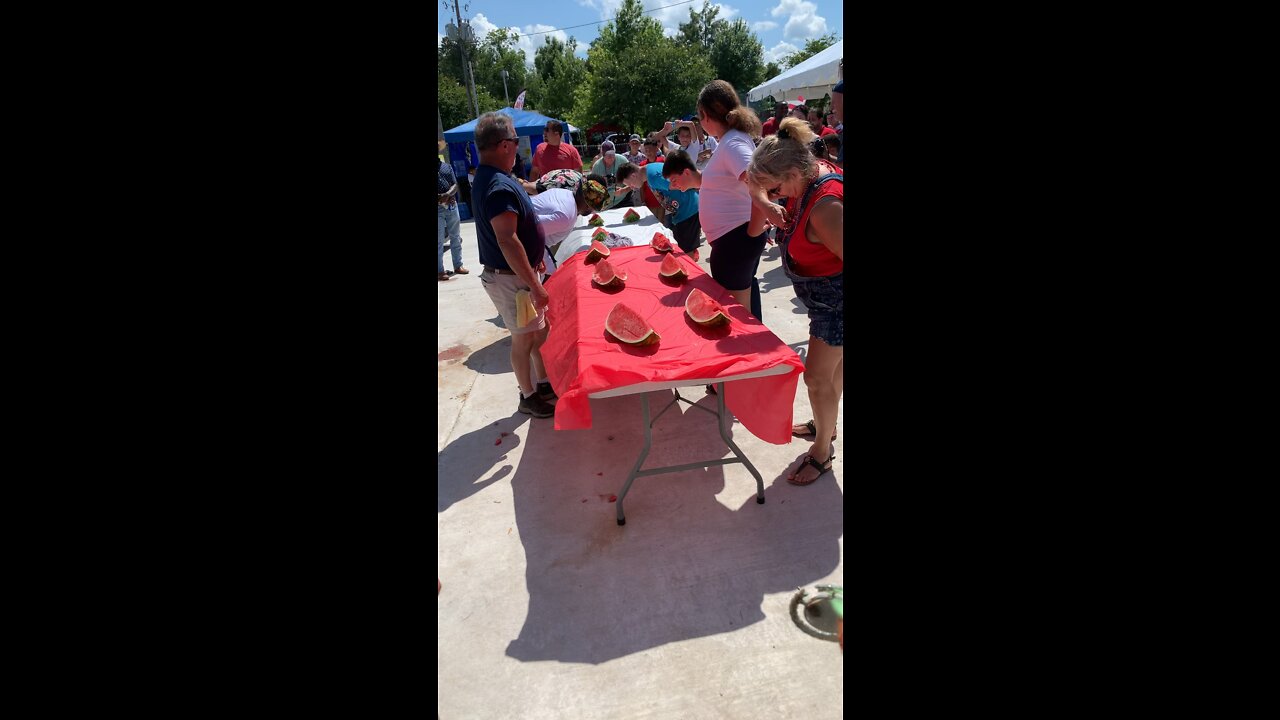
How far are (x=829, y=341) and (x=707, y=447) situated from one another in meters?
1.26

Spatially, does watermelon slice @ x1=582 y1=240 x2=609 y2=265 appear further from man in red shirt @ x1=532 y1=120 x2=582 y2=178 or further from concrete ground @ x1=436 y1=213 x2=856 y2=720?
man in red shirt @ x1=532 y1=120 x2=582 y2=178

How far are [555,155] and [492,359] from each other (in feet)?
12.4

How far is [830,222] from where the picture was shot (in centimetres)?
282

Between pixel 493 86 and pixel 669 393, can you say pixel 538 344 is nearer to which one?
pixel 669 393

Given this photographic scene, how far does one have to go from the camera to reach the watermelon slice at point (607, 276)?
4.07 m

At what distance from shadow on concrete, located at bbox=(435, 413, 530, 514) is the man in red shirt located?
478cm

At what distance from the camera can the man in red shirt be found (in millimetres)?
8273

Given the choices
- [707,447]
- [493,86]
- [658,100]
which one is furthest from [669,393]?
[493,86]

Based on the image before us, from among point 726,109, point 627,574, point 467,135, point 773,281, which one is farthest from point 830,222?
point 467,135

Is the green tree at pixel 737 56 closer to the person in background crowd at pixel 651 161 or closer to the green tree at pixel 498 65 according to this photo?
the green tree at pixel 498 65

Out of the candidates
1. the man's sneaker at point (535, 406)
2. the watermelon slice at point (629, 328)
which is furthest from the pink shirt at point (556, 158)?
the watermelon slice at point (629, 328)

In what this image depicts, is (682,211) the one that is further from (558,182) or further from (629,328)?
(629,328)

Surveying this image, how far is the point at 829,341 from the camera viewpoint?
3.29m

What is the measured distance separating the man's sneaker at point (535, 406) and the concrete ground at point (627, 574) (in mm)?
72
